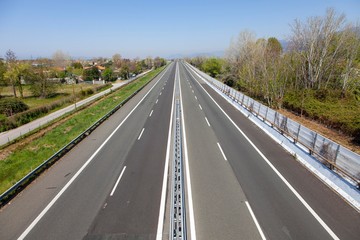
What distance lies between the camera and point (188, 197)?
1137cm

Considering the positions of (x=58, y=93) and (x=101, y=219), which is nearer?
(x=101, y=219)

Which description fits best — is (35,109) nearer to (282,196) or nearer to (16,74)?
(16,74)

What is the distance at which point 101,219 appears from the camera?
385 inches

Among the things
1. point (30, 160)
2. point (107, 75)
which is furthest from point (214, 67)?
point (30, 160)

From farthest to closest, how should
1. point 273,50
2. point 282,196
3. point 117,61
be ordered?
1. point 117,61
2. point 273,50
3. point 282,196

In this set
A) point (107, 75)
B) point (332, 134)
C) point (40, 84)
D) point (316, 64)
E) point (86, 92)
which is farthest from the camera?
point (107, 75)

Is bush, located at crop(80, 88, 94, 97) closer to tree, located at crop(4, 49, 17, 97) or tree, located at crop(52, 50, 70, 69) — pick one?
tree, located at crop(4, 49, 17, 97)

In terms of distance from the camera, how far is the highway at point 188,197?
912 centimetres

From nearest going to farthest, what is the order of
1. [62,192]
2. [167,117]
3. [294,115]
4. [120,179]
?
[62,192]
[120,179]
[167,117]
[294,115]

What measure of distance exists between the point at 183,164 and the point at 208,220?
5632mm

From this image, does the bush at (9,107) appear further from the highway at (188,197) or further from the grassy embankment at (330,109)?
the grassy embankment at (330,109)

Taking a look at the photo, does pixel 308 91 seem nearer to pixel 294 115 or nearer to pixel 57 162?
pixel 294 115

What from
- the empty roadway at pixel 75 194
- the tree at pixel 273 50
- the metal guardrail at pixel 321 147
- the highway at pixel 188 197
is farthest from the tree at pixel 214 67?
the empty roadway at pixel 75 194

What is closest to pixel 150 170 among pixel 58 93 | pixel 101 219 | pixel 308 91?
pixel 101 219
